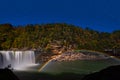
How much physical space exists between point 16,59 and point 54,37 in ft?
237

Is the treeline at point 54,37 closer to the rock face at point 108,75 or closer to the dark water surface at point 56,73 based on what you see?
the dark water surface at point 56,73

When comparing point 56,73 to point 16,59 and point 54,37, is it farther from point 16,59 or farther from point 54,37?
point 54,37

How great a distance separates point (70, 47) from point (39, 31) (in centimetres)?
1886

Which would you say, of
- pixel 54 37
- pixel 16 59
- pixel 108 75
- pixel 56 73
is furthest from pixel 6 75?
pixel 54 37

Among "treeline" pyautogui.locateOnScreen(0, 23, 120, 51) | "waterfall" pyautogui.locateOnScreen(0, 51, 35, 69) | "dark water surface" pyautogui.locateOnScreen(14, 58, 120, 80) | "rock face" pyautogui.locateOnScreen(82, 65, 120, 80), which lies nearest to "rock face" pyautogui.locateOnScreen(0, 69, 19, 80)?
"rock face" pyautogui.locateOnScreen(82, 65, 120, 80)

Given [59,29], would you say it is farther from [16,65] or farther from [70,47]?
[16,65]

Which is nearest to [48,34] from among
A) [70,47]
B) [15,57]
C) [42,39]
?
[42,39]

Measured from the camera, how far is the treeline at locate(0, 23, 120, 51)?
138000 millimetres

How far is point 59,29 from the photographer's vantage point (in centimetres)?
15362

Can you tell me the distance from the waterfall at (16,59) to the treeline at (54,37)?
43.5 m

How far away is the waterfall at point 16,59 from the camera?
230 ft

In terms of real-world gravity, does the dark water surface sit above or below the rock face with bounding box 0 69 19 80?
below

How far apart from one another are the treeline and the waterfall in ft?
143

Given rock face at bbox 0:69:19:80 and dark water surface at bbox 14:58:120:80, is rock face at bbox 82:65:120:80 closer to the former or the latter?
rock face at bbox 0:69:19:80
